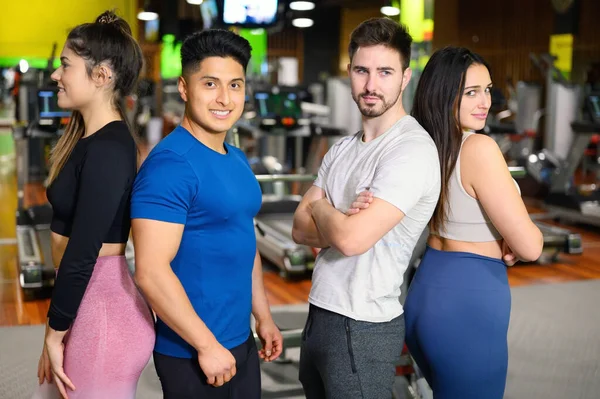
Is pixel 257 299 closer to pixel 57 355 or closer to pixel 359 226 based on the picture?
pixel 359 226

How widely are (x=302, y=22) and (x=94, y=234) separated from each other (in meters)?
18.3

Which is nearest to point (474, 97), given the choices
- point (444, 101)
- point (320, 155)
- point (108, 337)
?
point (444, 101)

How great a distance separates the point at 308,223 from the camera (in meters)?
1.88

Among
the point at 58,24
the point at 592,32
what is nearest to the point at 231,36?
the point at 58,24

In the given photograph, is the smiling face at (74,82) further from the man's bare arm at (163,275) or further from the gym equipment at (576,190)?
the gym equipment at (576,190)

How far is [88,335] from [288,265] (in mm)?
3857

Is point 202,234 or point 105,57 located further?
point 105,57

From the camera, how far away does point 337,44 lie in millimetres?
20078

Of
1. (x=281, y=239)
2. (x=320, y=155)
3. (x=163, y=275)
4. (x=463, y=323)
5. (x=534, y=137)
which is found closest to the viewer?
(x=163, y=275)

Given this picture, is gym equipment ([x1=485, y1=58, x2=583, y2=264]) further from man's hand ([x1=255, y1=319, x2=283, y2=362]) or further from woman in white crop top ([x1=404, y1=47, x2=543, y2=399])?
man's hand ([x1=255, y1=319, x2=283, y2=362])

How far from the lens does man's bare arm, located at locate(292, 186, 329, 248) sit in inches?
73.0

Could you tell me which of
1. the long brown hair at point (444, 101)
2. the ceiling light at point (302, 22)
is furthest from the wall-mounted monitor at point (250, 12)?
the ceiling light at point (302, 22)

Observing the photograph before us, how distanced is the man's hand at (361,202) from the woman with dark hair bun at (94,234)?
50 centimetres

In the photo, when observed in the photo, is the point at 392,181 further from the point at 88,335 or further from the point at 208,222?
the point at 88,335
